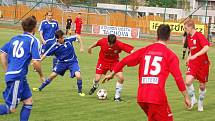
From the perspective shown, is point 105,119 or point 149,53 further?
point 105,119

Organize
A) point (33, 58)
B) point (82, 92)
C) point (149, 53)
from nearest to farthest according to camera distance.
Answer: point (149, 53)
point (33, 58)
point (82, 92)

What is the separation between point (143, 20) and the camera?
2052 inches

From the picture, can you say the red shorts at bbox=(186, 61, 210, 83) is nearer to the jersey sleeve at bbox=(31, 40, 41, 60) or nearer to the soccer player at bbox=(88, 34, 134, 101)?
the soccer player at bbox=(88, 34, 134, 101)

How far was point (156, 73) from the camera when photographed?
7.55 meters

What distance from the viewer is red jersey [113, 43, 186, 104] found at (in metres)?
7.53

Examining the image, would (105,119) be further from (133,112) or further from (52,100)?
(52,100)

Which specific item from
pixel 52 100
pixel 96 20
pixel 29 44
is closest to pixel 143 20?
pixel 96 20

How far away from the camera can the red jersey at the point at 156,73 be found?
7531 millimetres

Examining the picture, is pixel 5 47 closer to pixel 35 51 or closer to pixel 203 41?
pixel 35 51

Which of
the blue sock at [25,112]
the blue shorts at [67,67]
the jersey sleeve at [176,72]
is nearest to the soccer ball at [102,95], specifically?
the blue shorts at [67,67]

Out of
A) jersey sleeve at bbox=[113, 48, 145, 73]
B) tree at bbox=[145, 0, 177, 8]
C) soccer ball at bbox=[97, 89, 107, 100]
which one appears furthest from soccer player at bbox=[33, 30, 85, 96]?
tree at bbox=[145, 0, 177, 8]

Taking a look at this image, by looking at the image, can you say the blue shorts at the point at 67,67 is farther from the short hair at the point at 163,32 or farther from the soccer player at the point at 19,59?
the short hair at the point at 163,32

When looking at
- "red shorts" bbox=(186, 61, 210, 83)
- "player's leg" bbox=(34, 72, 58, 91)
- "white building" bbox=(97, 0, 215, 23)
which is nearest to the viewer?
"red shorts" bbox=(186, 61, 210, 83)

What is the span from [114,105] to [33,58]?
4.32 m
